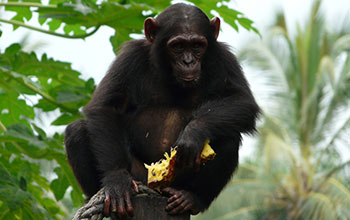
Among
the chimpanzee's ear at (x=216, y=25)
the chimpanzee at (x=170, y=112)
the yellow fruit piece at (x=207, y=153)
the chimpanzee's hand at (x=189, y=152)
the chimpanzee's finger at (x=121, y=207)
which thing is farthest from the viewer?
the chimpanzee's ear at (x=216, y=25)

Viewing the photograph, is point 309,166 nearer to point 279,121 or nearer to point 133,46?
point 279,121

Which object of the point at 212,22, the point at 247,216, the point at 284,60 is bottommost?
the point at 247,216

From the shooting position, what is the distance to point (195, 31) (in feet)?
15.7

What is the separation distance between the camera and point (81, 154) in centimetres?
479

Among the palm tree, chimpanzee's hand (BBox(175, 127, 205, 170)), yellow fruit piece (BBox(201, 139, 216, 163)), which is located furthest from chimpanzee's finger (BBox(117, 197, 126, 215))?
the palm tree

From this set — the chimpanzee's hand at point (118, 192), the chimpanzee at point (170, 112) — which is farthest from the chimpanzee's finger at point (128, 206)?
the chimpanzee at point (170, 112)

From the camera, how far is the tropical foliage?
4.93 metres

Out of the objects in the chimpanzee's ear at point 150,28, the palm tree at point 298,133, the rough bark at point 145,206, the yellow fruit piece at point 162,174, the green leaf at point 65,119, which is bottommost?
the palm tree at point 298,133

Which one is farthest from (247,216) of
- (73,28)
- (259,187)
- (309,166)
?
(73,28)

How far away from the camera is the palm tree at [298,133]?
2416cm

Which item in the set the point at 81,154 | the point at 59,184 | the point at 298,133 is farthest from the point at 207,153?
the point at 298,133

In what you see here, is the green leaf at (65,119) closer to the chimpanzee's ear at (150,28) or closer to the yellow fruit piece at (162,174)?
the chimpanzee's ear at (150,28)

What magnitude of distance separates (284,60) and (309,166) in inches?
222

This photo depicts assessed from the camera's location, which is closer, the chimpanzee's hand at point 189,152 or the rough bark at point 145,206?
the rough bark at point 145,206
